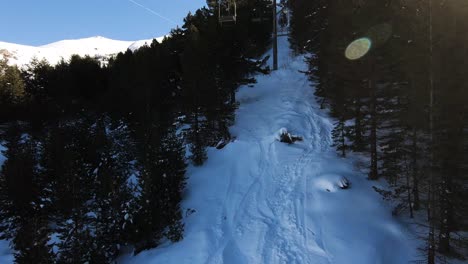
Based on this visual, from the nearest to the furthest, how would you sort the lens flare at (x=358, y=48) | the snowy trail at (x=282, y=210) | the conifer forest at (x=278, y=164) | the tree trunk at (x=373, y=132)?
the conifer forest at (x=278, y=164)
the snowy trail at (x=282, y=210)
the tree trunk at (x=373, y=132)
the lens flare at (x=358, y=48)

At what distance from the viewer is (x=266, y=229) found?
1388cm

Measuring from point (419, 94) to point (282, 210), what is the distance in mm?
8161

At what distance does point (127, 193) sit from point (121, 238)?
2340 mm

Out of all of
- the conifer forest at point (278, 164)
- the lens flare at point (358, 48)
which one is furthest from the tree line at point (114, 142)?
the lens flare at point (358, 48)

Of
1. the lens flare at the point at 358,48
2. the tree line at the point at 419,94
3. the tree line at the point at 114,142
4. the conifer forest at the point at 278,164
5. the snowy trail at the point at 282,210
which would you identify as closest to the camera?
the tree line at the point at 419,94

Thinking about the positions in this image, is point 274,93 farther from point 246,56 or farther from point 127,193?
point 127,193

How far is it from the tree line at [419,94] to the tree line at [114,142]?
32.7 feet

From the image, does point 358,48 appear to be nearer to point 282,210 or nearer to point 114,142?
point 282,210

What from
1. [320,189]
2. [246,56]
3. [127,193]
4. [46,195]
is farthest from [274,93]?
[46,195]

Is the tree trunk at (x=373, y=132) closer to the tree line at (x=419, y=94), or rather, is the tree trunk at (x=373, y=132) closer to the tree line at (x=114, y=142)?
the tree line at (x=419, y=94)

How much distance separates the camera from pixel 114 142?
28156 mm

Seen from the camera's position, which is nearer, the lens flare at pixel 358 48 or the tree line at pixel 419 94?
the tree line at pixel 419 94

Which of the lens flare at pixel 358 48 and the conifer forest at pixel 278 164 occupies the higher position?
the lens flare at pixel 358 48

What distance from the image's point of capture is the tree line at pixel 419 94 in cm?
1184
